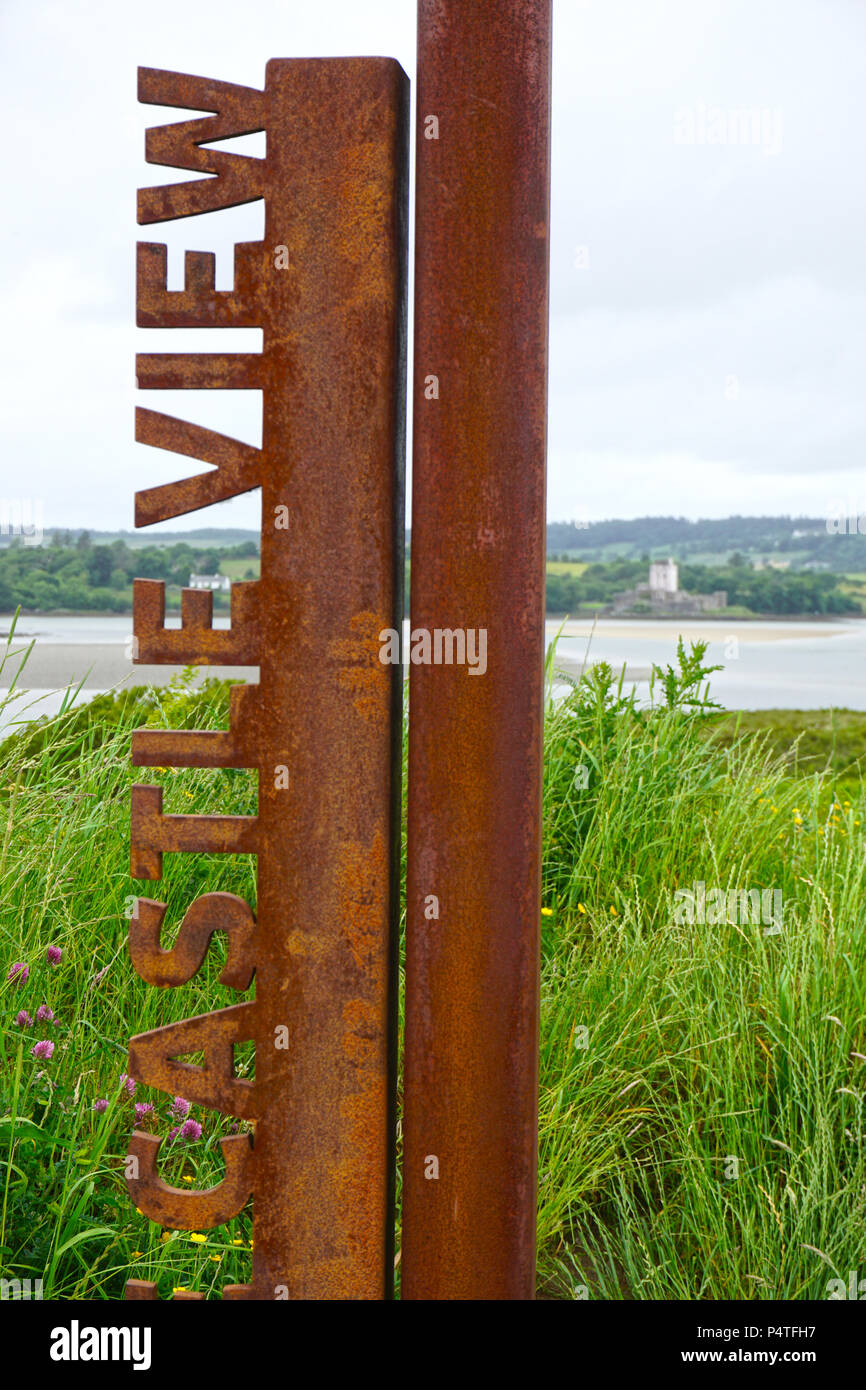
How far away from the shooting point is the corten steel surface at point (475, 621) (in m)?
1.26

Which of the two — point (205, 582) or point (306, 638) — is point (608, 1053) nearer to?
point (205, 582)

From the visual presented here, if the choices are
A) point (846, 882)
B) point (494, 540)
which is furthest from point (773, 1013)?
point (494, 540)

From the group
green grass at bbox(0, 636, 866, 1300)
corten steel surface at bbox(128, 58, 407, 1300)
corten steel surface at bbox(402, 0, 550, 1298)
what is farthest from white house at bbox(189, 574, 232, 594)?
green grass at bbox(0, 636, 866, 1300)

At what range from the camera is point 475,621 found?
1268mm

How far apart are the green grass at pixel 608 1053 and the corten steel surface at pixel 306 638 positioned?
2.67 ft

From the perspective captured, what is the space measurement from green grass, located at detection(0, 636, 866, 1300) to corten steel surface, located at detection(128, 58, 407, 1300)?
2.67ft

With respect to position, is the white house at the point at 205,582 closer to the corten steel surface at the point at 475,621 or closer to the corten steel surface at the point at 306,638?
the corten steel surface at the point at 306,638

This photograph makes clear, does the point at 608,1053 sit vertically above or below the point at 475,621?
below

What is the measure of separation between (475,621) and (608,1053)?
1.68 metres

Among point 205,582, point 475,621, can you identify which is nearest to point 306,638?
point 475,621

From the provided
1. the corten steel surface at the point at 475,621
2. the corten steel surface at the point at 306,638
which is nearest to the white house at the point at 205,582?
the corten steel surface at the point at 306,638

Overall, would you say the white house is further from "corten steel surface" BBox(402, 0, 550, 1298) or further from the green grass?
the green grass

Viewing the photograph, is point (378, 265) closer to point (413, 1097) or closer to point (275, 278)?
point (275, 278)

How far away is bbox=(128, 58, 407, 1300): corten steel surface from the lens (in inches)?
51.2
